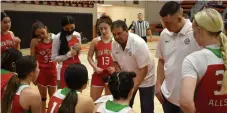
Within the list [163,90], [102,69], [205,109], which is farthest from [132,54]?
[205,109]

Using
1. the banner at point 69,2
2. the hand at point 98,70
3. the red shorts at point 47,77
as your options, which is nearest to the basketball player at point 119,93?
the hand at point 98,70

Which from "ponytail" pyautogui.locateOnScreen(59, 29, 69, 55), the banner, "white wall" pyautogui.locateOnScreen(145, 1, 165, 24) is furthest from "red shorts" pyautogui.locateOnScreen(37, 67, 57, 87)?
"white wall" pyautogui.locateOnScreen(145, 1, 165, 24)

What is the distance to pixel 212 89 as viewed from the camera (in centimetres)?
187

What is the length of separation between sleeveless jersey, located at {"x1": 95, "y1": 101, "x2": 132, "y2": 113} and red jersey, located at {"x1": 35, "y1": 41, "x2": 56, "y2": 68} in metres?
2.85

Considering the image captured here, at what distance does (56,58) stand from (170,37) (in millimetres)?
2203

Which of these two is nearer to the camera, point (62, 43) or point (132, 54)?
point (132, 54)

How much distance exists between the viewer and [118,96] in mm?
2279

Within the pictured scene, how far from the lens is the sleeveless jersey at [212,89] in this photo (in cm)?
186

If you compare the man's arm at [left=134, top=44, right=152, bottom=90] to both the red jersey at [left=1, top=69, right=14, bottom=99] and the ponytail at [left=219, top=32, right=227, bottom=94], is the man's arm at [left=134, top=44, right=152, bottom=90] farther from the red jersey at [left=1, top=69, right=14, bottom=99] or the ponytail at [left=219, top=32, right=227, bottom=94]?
the ponytail at [left=219, top=32, right=227, bottom=94]

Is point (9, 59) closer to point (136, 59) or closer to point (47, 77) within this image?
point (136, 59)

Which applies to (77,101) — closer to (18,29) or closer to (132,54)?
(132,54)

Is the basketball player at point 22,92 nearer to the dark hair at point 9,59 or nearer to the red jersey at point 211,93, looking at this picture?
the dark hair at point 9,59

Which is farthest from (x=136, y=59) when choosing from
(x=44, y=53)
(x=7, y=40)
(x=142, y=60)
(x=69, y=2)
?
(x=69, y=2)

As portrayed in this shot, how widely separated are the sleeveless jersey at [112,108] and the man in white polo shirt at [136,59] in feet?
4.11
